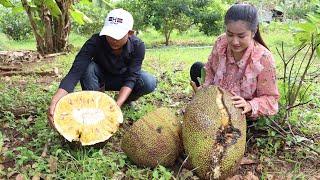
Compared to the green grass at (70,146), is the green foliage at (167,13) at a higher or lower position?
lower

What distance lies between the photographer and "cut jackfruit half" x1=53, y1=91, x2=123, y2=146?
9.23 feet

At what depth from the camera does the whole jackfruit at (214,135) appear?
245 centimetres

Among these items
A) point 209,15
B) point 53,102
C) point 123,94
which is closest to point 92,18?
point 209,15

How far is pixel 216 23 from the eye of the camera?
1260 centimetres

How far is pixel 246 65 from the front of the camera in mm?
2865

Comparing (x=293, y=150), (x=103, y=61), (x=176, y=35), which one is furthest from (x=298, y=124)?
(x=176, y=35)

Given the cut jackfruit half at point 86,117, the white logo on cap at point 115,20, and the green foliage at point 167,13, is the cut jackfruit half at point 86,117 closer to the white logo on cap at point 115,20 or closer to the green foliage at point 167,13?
the white logo on cap at point 115,20

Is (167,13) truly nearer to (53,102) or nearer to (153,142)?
(53,102)

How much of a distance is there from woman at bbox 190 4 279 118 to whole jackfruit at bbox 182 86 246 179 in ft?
0.40

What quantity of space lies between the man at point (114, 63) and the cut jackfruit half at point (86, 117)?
0.57 ft

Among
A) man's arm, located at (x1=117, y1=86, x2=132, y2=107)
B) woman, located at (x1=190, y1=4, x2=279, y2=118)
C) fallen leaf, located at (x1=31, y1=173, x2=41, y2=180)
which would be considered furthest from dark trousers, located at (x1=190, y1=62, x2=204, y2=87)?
fallen leaf, located at (x1=31, y1=173, x2=41, y2=180)

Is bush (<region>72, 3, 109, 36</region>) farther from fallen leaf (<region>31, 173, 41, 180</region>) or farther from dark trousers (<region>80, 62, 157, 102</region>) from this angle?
fallen leaf (<region>31, 173, 41, 180</region>)

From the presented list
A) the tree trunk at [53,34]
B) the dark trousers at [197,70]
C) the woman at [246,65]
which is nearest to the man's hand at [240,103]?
the woman at [246,65]

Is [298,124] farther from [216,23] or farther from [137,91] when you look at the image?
[216,23]
